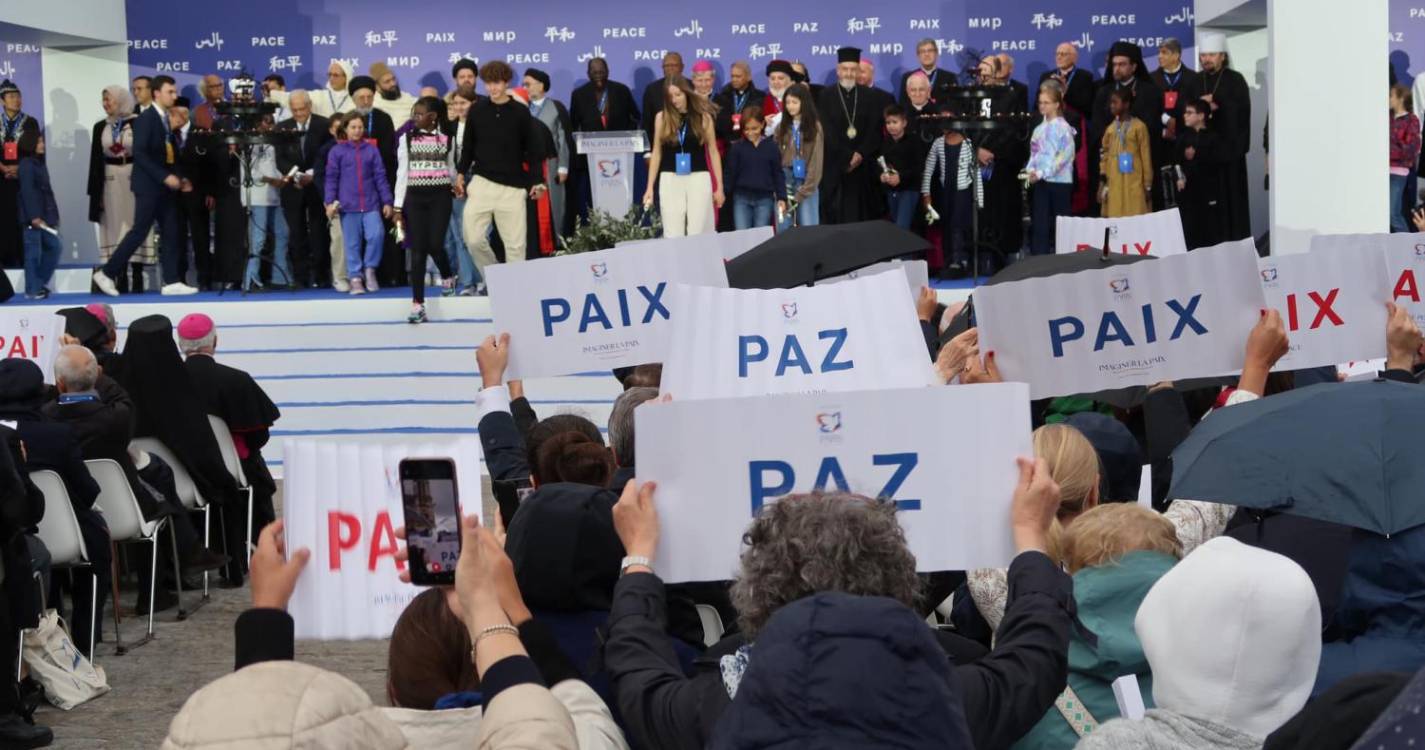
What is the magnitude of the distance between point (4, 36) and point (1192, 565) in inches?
709

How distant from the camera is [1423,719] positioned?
4.81 ft

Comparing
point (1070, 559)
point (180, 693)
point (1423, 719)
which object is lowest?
point (180, 693)

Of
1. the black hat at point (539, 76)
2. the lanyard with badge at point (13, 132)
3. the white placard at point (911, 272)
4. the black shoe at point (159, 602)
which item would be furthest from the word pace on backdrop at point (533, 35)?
→ the white placard at point (911, 272)

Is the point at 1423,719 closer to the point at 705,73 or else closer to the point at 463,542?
the point at 463,542

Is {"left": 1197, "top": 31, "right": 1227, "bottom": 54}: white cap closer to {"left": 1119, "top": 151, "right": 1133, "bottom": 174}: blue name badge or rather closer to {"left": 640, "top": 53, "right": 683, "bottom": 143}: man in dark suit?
{"left": 1119, "top": 151, "right": 1133, "bottom": 174}: blue name badge

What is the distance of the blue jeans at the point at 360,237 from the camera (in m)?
17.0

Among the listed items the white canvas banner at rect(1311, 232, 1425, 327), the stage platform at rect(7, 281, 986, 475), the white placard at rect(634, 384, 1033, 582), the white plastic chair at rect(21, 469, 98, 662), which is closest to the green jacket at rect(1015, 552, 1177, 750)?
the white placard at rect(634, 384, 1033, 582)

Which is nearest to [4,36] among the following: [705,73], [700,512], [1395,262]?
[705,73]

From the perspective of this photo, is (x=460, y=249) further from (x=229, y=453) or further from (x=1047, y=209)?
(x=229, y=453)

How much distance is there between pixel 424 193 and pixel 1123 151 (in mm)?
5867

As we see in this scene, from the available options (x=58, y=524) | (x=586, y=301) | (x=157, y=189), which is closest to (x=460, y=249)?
A: (x=157, y=189)

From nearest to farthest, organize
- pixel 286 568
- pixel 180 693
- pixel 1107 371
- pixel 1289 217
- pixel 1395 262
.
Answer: pixel 286 568
pixel 1107 371
pixel 1395 262
pixel 180 693
pixel 1289 217

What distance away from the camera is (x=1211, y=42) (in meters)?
17.4

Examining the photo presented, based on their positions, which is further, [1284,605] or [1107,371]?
[1107,371]
